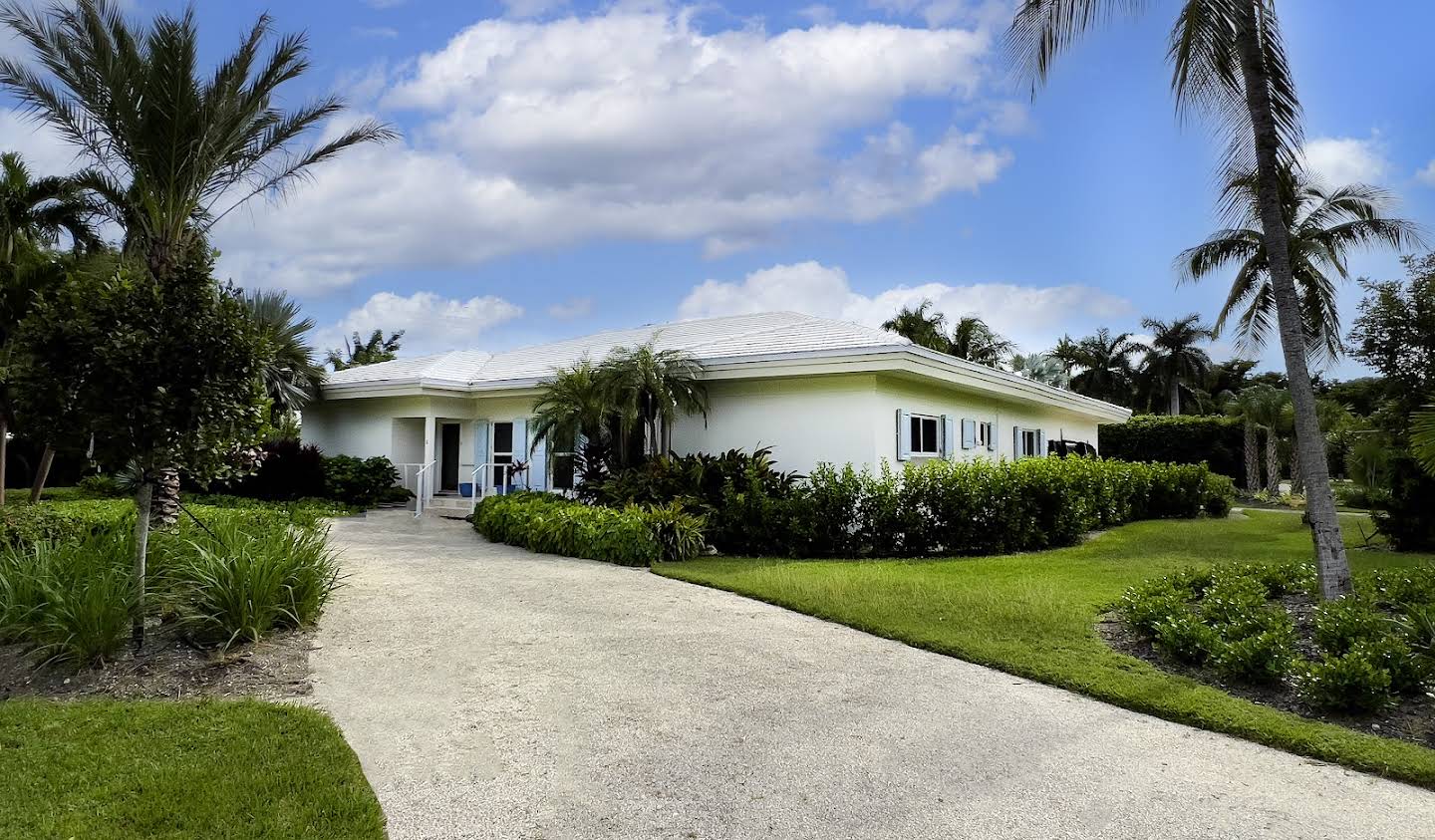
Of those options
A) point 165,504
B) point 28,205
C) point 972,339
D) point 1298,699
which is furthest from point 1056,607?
point 972,339

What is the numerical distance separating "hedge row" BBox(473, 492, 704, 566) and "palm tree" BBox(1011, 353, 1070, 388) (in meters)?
26.2

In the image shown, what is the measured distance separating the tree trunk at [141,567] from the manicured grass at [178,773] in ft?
3.47

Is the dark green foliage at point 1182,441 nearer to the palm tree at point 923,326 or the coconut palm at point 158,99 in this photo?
the palm tree at point 923,326

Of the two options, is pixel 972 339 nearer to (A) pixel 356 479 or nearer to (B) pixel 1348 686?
(A) pixel 356 479

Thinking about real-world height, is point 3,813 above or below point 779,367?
below

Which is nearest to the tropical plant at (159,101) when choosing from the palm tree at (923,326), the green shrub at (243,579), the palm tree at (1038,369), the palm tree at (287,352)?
the green shrub at (243,579)

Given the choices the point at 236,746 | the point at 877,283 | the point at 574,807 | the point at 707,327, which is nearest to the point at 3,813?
the point at 236,746

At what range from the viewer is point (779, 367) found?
1352cm

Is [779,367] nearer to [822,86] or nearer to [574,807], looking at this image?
[822,86]

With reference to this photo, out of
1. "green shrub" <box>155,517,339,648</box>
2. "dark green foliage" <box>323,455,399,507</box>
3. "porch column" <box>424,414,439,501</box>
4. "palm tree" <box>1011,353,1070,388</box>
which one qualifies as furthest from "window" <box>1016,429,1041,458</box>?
"green shrub" <box>155,517,339,648</box>

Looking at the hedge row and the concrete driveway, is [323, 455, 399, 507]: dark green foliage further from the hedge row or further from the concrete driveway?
the concrete driveway

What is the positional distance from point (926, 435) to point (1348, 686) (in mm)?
10098

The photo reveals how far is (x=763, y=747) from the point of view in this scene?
462 cm

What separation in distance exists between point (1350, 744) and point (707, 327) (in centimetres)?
1521
